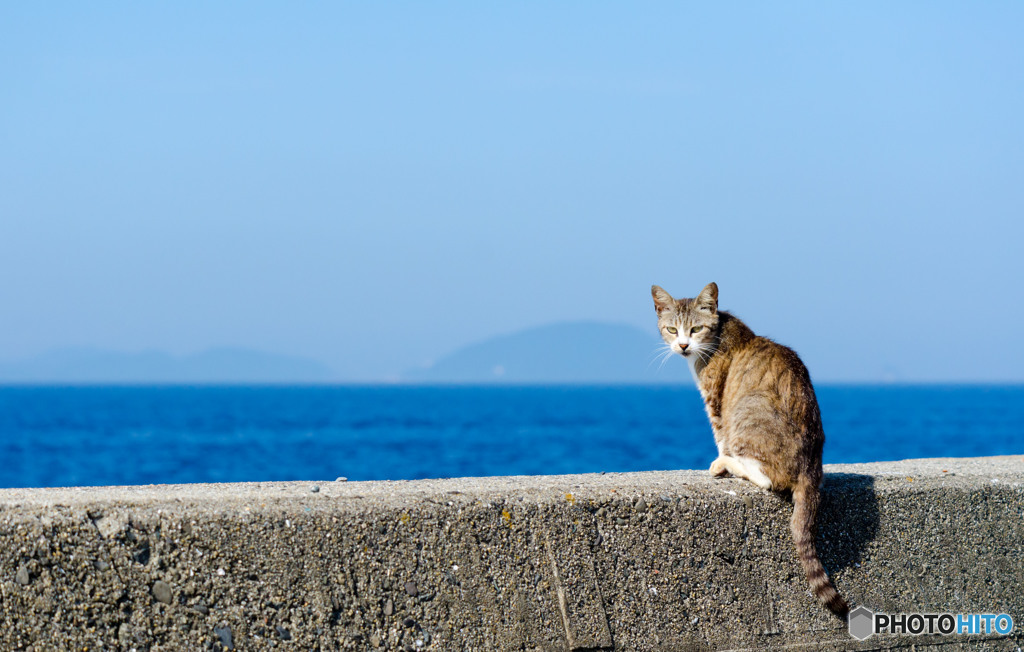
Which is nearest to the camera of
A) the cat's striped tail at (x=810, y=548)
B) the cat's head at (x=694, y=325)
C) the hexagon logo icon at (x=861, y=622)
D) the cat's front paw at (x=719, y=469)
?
the cat's striped tail at (x=810, y=548)

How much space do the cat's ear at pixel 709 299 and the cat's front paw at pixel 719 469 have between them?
1.07 m

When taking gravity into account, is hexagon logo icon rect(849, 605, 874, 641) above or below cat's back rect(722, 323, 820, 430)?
below

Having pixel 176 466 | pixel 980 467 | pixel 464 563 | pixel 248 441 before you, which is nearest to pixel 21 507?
pixel 464 563

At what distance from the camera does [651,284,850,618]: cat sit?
3705 millimetres

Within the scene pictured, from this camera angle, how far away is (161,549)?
299cm

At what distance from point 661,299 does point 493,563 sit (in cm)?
231

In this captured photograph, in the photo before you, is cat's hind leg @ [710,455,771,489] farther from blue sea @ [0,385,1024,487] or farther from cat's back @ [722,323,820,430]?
blue sea @ [0,385,1024,487]

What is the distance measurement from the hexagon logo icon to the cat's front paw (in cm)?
73

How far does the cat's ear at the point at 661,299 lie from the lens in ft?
17.0

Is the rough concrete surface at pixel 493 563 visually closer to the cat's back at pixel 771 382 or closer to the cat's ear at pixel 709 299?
the cat's back at pixel 771 382

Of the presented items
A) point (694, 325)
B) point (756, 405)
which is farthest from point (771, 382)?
point (694, 325)

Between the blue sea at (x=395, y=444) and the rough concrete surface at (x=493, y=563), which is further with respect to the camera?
the blue sea at (x=395, y=444)

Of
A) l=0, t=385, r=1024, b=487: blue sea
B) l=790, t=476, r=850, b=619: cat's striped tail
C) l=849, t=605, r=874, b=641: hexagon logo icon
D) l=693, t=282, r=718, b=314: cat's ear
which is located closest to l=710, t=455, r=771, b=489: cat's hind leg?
l=790, t=476, r=850, b=619: cat's striped tail

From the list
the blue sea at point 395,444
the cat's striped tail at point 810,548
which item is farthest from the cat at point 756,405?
the blue sea at point 395,444
